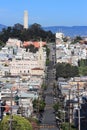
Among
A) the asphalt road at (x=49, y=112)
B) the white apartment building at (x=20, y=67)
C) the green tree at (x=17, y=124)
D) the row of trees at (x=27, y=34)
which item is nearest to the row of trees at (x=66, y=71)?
the asphalt road at (x=49, y=112)

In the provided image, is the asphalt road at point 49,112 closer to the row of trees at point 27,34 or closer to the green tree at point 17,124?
the green tree at point 17,124

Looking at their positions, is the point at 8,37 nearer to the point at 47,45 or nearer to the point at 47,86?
the point at 47,45

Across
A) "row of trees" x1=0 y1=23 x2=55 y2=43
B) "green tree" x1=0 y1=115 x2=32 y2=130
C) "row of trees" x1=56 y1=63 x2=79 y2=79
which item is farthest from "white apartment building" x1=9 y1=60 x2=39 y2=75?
"green tree" x1=0 y1=115 x2=32 y2=130

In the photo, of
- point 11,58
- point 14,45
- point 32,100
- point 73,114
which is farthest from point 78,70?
point 73,114

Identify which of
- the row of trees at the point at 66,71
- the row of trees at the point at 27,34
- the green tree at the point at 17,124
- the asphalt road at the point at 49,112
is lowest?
the asphalt road at the point at 49,112

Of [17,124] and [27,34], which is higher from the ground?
[27,34]

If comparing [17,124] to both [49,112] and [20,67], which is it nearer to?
[49,112]

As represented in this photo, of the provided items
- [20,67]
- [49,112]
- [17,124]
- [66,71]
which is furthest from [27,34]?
[17,124]

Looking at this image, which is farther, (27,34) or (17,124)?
(27,34)
